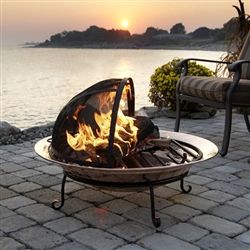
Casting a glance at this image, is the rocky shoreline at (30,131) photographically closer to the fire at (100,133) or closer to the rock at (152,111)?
the rock at (152,111)

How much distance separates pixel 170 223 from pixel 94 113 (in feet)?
2.25

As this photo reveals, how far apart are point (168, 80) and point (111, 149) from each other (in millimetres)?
3399

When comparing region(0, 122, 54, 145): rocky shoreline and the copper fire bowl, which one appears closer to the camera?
the copper fire bowl

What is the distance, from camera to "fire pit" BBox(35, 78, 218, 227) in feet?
7.40

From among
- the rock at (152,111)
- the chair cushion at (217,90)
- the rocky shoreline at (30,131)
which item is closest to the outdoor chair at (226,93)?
the chair cushion at (217,90)

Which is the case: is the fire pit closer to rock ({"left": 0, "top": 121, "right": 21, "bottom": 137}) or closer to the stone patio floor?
the stone patio floor

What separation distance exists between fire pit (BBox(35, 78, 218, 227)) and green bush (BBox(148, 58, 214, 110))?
2870mm

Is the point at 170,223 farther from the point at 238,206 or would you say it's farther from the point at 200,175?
the point at 200,175

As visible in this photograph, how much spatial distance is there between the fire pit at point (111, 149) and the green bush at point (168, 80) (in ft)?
9.42

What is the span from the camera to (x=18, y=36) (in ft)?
48.1

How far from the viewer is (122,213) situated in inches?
97.1

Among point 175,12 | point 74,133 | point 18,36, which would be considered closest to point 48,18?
point 18,36

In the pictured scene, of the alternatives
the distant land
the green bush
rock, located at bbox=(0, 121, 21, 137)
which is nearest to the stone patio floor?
rock, located at bbox=(0, 121, 21, 137)

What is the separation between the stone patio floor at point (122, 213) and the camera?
2.12 m
